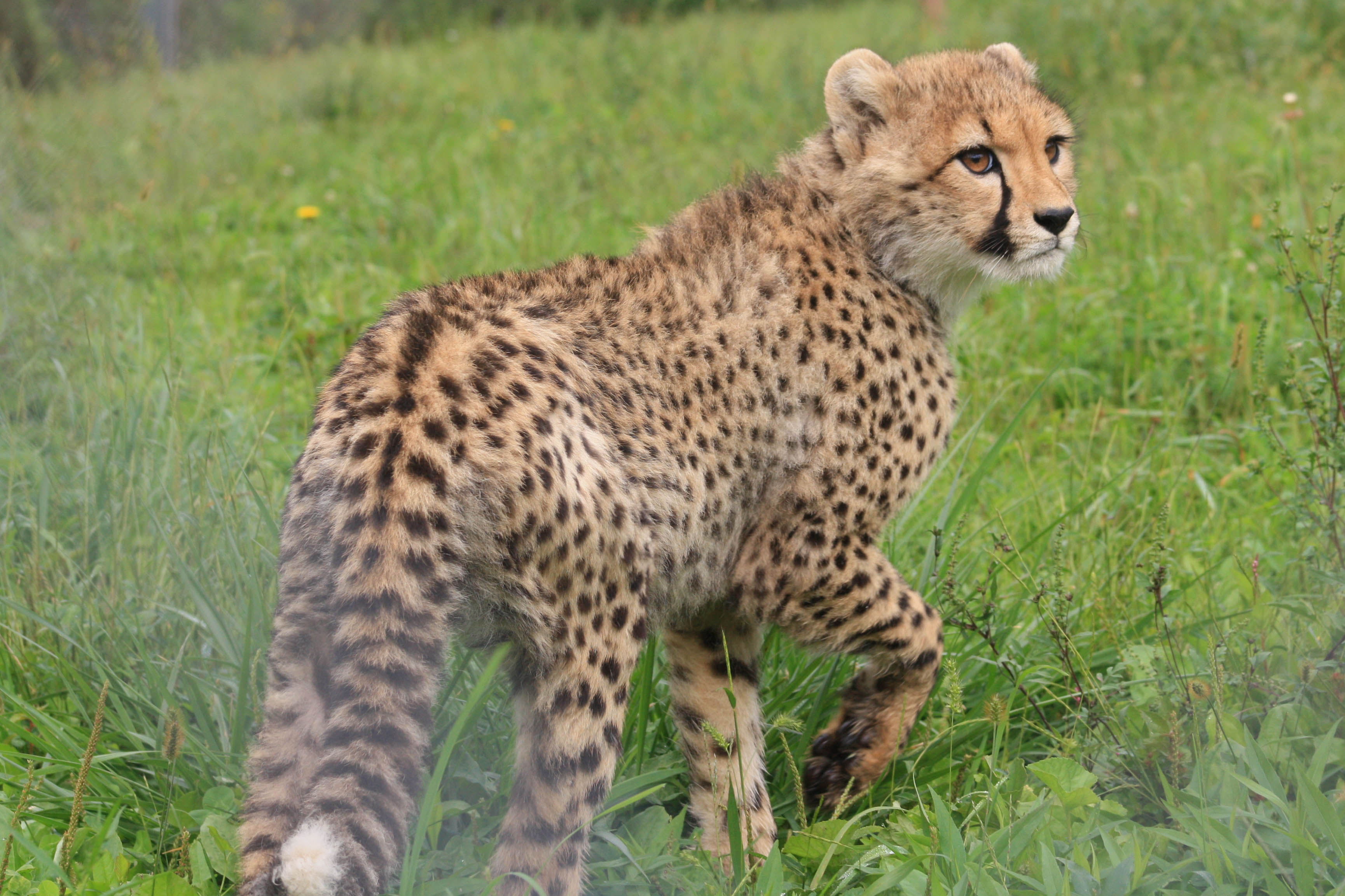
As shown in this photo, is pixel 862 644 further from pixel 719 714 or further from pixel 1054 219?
pixel 1054 219

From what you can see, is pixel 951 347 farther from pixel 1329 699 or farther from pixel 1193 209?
pixel 1193 209

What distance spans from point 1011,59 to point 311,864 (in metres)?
2.74

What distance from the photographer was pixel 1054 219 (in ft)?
10.0

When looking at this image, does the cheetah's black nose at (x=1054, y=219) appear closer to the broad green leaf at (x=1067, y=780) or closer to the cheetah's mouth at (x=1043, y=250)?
the cheetah's mouth at (x=1043, y=250)

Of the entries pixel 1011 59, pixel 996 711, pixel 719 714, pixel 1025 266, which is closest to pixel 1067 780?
pixel 996 711

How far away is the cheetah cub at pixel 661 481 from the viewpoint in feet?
6.82

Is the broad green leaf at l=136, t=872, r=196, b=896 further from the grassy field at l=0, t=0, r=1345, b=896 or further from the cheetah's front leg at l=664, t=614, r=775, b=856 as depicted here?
the cheetah's front leg at l=664, t=614, r=775, b=856

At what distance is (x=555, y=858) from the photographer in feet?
7.72

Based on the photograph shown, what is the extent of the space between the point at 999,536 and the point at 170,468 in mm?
2319

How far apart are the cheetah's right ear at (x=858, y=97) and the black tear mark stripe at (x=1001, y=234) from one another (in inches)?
15.0

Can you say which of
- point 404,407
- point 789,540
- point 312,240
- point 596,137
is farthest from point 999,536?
point 596,137

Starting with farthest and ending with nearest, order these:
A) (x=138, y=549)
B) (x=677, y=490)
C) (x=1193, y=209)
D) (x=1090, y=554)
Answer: (x=1193, y=209), (x=1090, y=554), (x=138, y=549), (x=677, y=490)

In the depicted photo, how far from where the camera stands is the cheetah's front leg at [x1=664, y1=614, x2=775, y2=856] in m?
2.98

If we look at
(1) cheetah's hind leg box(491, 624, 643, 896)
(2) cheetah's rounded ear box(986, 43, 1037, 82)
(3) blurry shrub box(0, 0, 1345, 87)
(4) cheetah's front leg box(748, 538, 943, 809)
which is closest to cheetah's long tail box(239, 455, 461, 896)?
(1) cheetah's hind leg box(491, 624, 643, 896)
